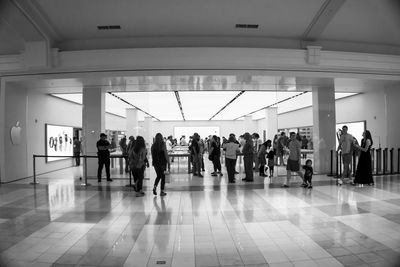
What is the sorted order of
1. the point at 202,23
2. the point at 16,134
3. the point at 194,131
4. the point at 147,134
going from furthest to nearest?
the point at 194,131 < the point at 147,134 < the point at 16,134 < the point at 202,23

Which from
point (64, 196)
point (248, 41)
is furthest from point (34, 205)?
point (248, 41)

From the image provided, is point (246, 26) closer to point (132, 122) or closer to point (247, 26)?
point (247, 26)

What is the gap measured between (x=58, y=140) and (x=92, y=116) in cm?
428

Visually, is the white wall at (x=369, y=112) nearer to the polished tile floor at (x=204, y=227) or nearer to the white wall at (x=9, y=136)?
the polished tile floor at (x=204, y=227)

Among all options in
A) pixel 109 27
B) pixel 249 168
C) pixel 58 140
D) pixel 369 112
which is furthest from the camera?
pixel 58 140

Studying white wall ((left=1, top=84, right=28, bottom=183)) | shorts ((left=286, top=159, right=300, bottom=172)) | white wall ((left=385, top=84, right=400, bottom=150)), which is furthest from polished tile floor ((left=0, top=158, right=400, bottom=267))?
white wall ((left=385, top=84, right=400, bottom=150))

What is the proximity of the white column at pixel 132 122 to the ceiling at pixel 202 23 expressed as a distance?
144 inches

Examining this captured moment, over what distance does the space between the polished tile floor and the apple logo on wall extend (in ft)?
9.08

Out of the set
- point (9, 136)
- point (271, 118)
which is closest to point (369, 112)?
point (271, 118)

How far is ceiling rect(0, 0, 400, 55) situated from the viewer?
7.05 metres

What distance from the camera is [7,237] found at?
4.29 m

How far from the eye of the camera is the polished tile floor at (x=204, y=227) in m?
3.53

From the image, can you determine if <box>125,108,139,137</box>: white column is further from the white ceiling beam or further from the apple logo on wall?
the white ceiling beam

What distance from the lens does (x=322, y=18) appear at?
7.56m
